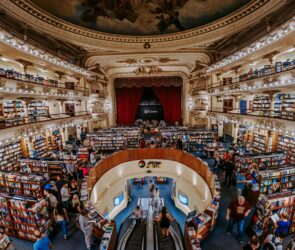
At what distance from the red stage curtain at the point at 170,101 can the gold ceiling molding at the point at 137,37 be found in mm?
7135

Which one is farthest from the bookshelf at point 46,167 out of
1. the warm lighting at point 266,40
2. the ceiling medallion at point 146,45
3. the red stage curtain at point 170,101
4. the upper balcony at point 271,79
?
the red stage curtain at point 170,101

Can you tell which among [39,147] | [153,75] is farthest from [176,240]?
[153,75]

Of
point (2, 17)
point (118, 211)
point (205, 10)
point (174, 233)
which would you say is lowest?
point (118, 211)

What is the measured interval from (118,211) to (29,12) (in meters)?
11.4

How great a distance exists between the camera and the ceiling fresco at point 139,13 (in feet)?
27.4

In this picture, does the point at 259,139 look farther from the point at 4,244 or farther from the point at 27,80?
the point at 27,80

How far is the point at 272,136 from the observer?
29.8 feet

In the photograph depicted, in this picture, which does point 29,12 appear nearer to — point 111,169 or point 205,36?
point 111,169

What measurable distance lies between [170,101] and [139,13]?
416 inches

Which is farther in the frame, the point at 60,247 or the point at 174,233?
the point at 174,233

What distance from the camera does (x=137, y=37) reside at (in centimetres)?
1098

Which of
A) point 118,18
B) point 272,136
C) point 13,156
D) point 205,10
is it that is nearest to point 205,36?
point 205,10

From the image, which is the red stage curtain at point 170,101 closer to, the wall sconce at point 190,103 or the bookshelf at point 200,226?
the wall sconce at point 190,103

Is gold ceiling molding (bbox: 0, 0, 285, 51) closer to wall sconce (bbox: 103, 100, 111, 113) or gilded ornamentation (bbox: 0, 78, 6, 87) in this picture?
gilded ornamentation (bbox: 0, 78, 6, 87)
